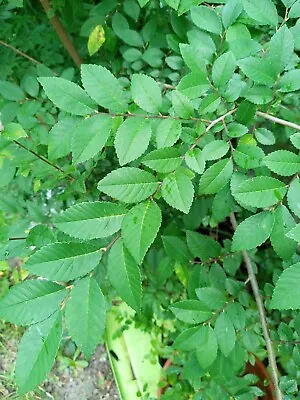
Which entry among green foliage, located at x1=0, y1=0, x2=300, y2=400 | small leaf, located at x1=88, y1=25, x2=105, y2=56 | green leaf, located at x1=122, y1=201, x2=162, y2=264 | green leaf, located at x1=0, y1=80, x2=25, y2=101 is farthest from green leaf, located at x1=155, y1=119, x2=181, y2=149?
green leaf, located at x1=0, y1=80, x2=25, y2=101

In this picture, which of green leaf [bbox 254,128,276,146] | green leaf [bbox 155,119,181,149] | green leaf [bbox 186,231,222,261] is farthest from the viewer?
green leaf [bbox 186,231,222,261]

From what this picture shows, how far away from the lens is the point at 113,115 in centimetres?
81

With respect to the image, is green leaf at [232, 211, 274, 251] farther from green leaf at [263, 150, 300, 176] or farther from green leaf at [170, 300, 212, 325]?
green leaf at [170, 300, 212, 325]

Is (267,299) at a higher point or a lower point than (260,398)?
higher

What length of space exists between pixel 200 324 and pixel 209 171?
0.34 meters

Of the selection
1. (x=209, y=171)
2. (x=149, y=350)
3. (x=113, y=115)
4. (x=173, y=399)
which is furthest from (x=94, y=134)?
(x=149, y=350)

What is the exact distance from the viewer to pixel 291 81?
0.86 m

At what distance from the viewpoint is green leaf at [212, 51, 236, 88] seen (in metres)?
0.85

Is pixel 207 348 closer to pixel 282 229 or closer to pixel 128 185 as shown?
pixel 282 229

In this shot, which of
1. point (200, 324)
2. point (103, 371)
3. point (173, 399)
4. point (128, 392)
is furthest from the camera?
point (103, 371)

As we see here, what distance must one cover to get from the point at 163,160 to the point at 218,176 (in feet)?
0.44

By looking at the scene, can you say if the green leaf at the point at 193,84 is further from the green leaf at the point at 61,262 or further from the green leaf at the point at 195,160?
the green leaf at the point at 61,262

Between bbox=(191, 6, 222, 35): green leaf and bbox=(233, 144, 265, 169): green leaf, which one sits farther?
bbox=(191, 6, 222, 35): green leaf

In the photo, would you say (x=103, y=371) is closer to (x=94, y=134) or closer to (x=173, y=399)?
(x=173, y=399)
